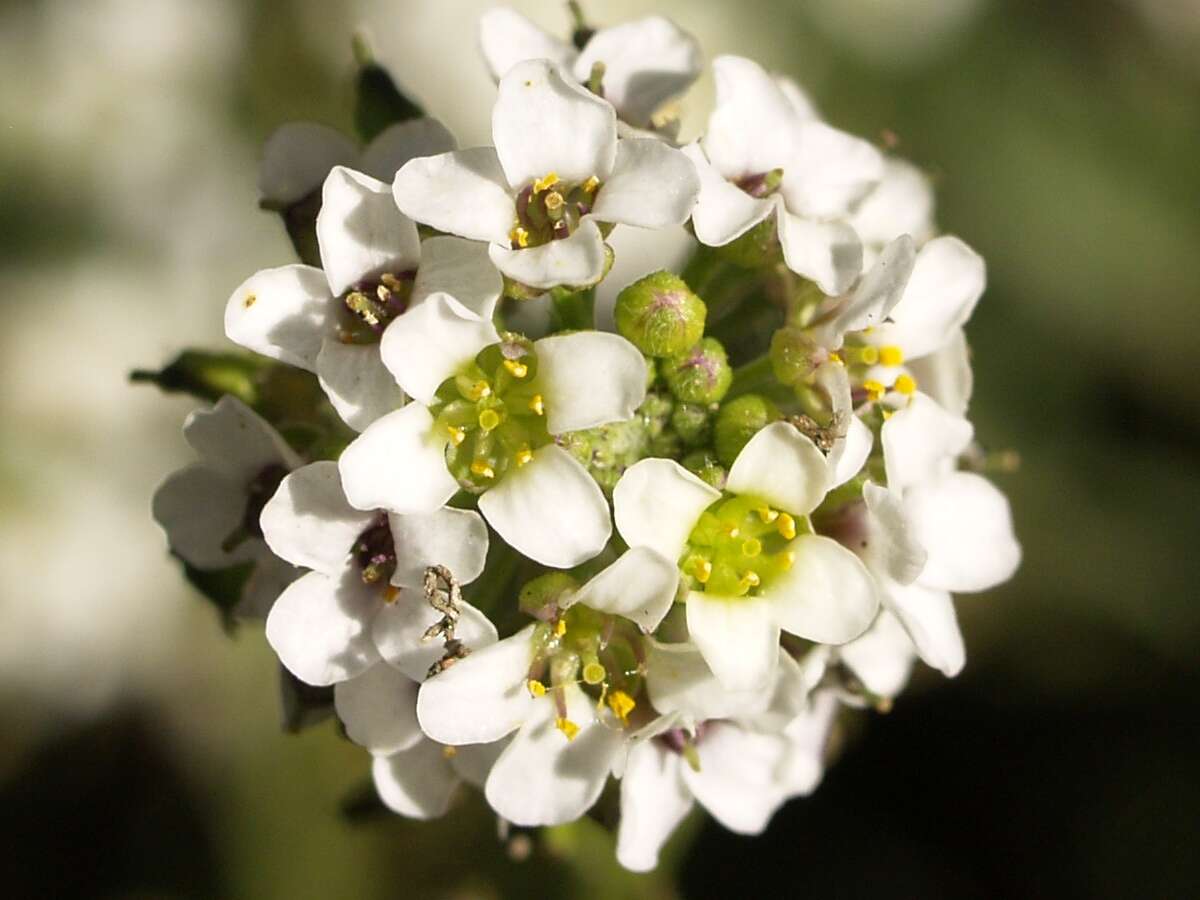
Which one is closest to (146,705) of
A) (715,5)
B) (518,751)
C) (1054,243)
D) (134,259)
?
(134,259)

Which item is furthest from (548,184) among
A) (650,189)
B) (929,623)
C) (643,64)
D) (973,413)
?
(973,413)

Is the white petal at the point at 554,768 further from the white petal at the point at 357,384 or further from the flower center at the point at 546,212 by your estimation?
the flower center at the point at 546,212

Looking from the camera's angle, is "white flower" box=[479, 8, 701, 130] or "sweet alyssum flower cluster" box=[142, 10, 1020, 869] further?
"white flower" box=[479, 8, 701, 130]

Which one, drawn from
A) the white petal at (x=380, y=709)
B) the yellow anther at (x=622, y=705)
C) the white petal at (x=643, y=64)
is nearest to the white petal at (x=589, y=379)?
the yellow anther at (x=622, y=705)

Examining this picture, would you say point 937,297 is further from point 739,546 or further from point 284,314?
point 284,314

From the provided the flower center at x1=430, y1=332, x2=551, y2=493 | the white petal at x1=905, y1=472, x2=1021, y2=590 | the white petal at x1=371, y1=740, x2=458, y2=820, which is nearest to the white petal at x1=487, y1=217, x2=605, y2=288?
the flower center at x1=430, y1=332, x2=551, y2=493

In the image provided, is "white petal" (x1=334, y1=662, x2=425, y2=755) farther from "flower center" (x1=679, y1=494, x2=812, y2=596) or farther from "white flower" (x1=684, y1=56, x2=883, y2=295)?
"white flower" (x1=684, y1=56, x2=883, y2=295)
